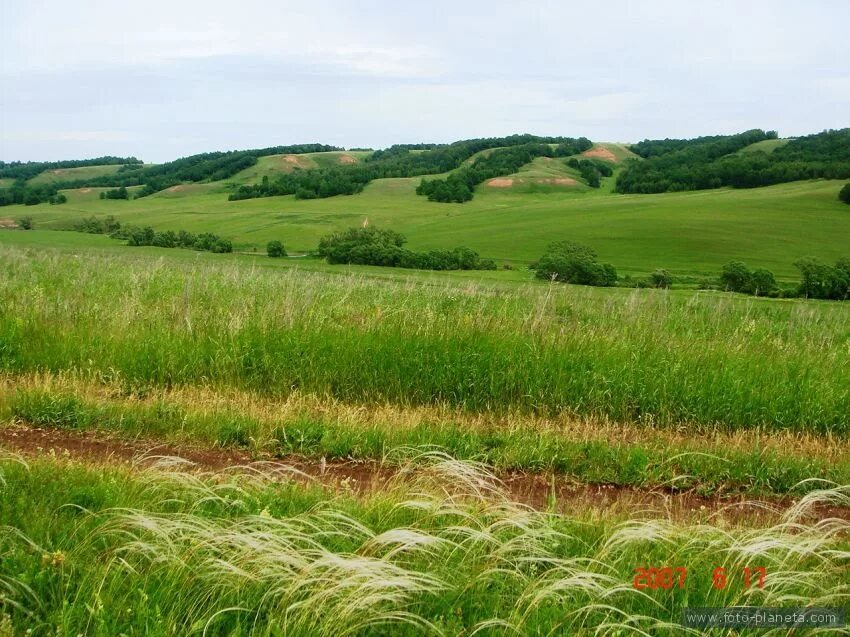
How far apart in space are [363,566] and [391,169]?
6434 inches

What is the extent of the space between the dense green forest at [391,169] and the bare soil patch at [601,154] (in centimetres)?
481

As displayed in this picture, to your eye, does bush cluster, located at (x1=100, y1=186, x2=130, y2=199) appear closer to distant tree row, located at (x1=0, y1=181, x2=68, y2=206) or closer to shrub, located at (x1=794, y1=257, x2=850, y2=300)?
distant tree row, located at (x1=0, y1=181, x2=68, y2=206)

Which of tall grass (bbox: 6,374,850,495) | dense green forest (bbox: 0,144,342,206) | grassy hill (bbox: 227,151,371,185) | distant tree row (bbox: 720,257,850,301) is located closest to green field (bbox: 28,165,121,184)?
dense green forest (bbox: 0,144,342,206)

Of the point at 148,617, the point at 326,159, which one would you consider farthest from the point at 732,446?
the point at 326,159

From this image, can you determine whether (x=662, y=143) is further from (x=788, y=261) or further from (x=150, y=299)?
(x=150, y=299)

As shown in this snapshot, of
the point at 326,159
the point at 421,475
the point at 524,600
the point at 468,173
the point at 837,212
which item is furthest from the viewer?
the point at 326,159

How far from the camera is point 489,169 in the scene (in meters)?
150

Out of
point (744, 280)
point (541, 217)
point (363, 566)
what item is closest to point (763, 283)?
point (744, 280)

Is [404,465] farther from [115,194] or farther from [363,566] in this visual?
[115,194]

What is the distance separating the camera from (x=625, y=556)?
3.57m

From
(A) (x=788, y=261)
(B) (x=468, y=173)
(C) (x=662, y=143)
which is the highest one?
(C) (x=662, y=143)

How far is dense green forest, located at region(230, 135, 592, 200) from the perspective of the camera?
13750cm

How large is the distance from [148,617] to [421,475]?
7.11 ft

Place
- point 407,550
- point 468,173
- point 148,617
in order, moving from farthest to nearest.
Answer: point 468,173 → point 407,550 → point 148,617
